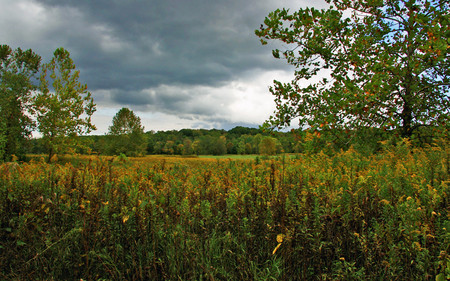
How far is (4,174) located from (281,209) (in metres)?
4.43

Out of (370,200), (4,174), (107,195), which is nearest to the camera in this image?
(370,200)

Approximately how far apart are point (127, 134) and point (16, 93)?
28.6m

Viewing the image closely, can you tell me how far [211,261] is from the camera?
8.85ft

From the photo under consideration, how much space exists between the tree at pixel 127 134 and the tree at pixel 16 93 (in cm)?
2242

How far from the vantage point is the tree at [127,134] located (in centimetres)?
5331

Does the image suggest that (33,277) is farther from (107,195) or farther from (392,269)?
(392,269)

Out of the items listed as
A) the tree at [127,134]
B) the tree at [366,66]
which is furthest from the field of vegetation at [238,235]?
the tree at [127,134]

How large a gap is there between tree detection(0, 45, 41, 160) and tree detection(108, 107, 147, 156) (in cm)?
2242

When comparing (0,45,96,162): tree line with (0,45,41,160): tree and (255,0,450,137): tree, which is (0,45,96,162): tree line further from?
(255,0,450,137): tree

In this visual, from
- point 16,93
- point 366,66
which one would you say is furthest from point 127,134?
point 366,66

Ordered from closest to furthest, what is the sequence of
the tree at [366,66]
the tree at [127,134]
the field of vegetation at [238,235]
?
the field of vegetation at [238,235]
the tree at [366,66]
the tree at [127,134]

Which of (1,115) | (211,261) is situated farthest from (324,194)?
(1,115)

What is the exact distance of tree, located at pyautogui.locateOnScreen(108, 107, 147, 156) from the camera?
2099 inches

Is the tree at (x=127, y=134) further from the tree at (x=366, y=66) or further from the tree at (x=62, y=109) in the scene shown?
the tree at (x=366, y=66)
